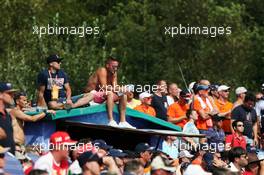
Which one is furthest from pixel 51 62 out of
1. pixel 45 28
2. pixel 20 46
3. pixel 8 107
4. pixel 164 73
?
pixel 164 73

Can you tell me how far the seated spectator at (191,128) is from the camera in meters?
23.6

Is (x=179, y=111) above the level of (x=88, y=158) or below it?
below

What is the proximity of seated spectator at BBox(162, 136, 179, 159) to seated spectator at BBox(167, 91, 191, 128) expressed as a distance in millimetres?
671

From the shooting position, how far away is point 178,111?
2433 cm

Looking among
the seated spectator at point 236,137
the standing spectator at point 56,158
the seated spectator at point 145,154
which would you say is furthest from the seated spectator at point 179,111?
the standing spectator at point 56,158

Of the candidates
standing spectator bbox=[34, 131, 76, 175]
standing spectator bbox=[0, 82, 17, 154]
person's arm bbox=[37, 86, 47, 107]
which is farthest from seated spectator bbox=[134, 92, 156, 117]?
standing spectator bbox=[34, 131, 76, 175]

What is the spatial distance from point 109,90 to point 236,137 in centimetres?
264

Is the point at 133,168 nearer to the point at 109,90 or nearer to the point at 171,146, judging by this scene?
the point at 109,90

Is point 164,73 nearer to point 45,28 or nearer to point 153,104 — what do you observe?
point 45,28

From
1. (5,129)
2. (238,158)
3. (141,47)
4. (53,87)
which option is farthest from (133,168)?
(141,47)

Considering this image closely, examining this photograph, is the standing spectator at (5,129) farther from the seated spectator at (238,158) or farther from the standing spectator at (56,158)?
the seated spectator at (238,158)

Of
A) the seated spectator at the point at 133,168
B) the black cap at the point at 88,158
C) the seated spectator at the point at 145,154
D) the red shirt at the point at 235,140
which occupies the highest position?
the black cap at the point at 88,158

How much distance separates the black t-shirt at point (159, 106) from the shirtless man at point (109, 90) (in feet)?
4.51

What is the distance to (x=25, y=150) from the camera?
20.0m
